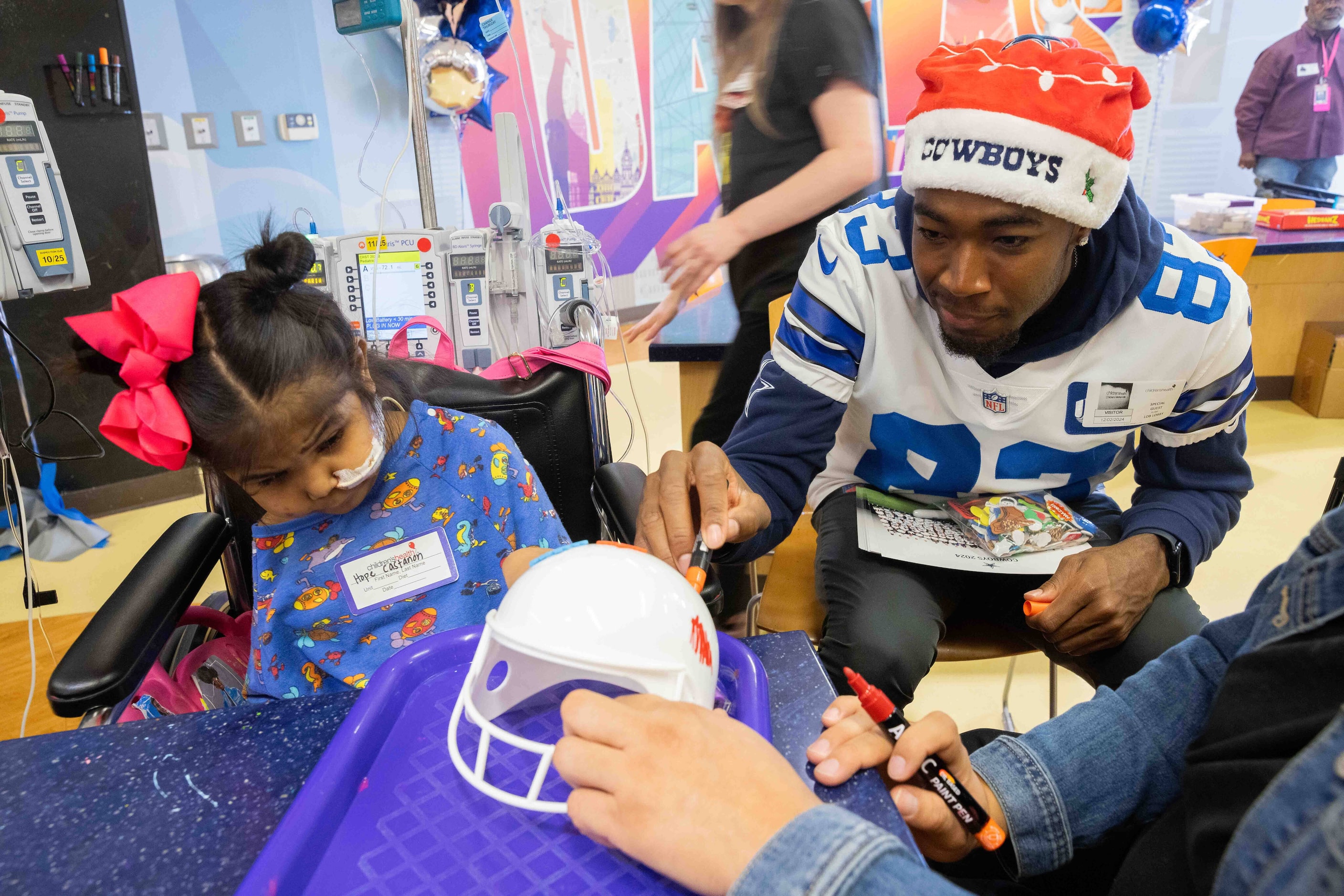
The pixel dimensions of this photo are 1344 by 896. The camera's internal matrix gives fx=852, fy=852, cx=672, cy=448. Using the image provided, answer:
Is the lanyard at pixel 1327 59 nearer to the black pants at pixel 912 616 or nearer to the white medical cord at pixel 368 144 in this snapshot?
the black pants at pixel 912 616

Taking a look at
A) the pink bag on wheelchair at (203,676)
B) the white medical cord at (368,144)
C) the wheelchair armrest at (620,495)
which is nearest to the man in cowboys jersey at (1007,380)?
the wheelchair armrest at (620,495)

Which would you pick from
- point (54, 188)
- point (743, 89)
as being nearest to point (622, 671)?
point (743, 89)

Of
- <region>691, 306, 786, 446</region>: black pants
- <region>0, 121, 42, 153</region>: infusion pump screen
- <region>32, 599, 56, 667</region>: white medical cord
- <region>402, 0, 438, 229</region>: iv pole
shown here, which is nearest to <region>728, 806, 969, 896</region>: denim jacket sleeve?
<region>691, 306, 786, 446</region>: black pants

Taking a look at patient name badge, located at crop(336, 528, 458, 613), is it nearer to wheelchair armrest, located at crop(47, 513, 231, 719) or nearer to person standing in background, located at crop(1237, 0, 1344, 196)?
wheelchair armrest, located at crop(47, 513, 231, 719)

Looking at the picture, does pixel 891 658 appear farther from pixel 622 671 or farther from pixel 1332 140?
pixel 1332 140

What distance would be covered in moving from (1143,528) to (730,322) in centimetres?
145

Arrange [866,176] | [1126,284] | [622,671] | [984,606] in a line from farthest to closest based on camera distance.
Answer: [866,176] → [984,606] → [1126,284] → [622,671]

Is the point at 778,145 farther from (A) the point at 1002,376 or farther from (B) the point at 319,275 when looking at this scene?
(B) the point at 319,275

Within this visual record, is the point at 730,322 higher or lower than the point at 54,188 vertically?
lower

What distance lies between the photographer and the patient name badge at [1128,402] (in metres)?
1.23

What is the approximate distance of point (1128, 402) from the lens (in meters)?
1.25

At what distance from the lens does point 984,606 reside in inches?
54.2

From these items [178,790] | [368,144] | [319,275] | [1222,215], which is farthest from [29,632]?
[1222,215]

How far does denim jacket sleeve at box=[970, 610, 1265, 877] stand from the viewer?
2.44ft
